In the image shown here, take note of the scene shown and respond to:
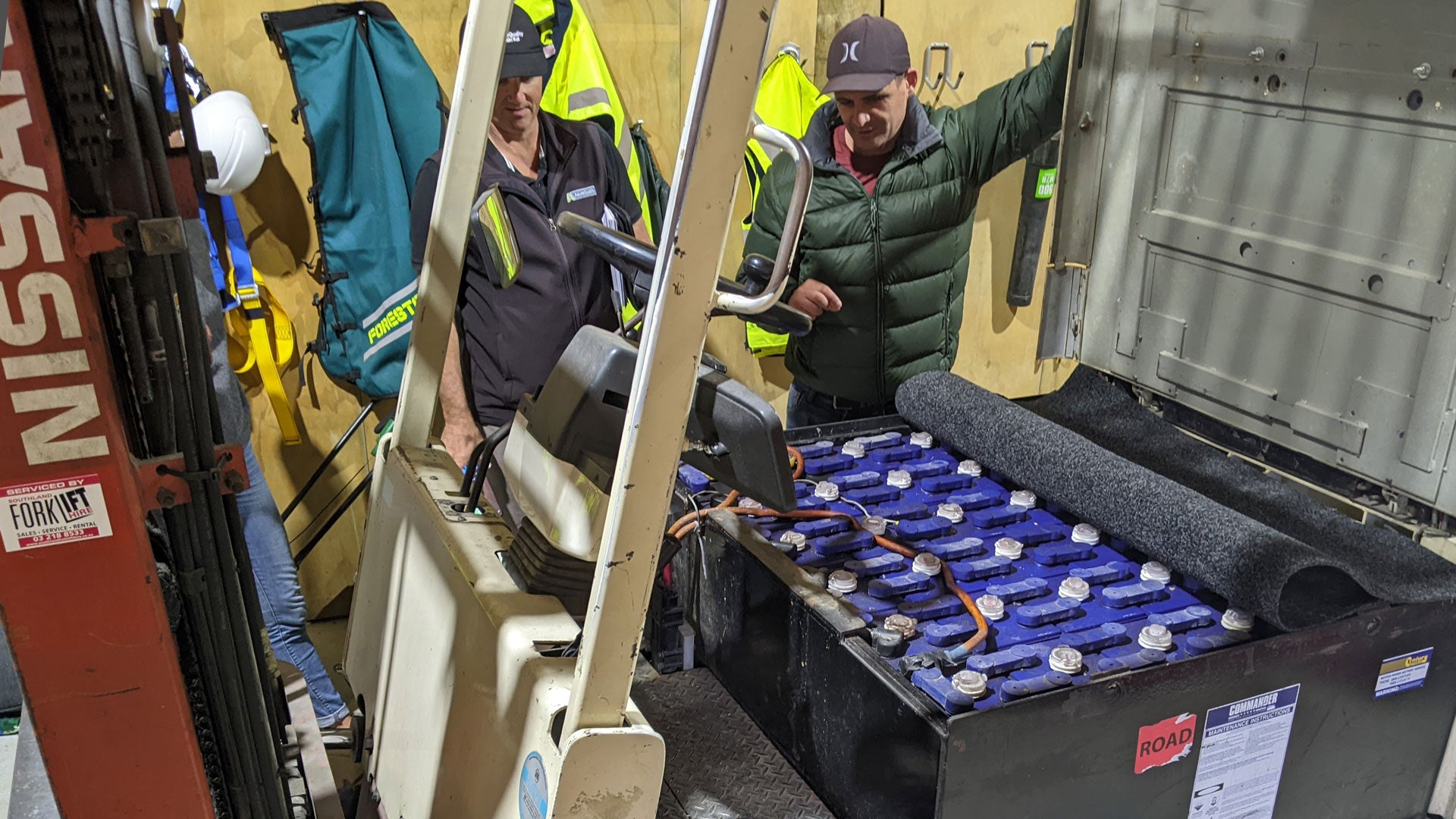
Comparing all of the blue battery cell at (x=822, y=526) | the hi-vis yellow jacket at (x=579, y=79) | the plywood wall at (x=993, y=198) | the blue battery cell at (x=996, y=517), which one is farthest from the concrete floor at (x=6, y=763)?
the plywood wall at (x=993, y=198)

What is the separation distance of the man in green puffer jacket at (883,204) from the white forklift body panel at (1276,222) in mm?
632

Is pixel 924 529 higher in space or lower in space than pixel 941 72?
lower

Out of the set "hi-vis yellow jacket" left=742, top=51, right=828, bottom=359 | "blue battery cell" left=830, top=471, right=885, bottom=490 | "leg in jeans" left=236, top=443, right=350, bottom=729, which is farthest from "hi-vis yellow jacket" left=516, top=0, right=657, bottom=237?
"blue battery cell" left=830, top=471, right=885, bottom=490

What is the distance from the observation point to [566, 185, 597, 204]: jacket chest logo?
2.90 m

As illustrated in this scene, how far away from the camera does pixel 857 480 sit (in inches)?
85.2

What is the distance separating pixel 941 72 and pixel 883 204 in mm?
1588

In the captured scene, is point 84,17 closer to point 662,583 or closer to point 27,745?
point 27,745

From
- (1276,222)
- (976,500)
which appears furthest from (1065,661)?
(1276,222)

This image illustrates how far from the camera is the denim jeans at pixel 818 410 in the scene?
3.39m

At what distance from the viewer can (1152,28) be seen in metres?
2.36

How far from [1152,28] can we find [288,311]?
2.92 metres

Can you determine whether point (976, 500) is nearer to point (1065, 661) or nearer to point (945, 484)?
point (945, 484)

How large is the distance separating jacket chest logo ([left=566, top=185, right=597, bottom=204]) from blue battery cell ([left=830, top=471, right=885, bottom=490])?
1.15 metres

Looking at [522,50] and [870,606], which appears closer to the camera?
[870,606]
